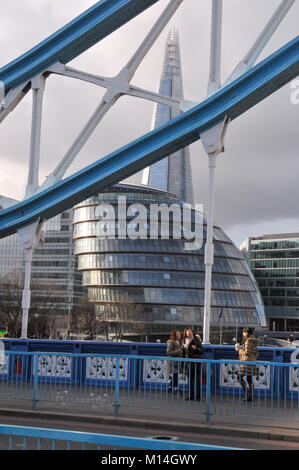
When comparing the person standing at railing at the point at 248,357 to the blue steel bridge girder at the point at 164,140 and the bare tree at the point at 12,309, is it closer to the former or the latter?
the blue steel bridge girder at the point at 164,140

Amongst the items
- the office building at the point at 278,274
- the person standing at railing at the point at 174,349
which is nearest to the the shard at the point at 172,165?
the office building at the point at 278,274

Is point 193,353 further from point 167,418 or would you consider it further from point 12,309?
point 12,309

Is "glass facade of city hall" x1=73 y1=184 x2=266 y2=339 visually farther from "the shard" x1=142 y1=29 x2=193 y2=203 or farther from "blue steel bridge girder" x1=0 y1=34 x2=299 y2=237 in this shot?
"the shard" x1=142 y1=29 x2=193 y2=203

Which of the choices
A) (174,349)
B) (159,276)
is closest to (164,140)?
(174,349)

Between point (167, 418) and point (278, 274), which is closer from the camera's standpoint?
point (167, 418)

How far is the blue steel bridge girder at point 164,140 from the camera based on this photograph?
48.0 ft

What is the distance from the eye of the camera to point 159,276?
269ft

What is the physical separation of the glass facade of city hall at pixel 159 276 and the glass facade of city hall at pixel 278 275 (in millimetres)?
44952

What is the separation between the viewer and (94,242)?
87.6m

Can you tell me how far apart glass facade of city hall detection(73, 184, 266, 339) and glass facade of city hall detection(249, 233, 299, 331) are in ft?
147

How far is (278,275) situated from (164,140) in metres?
125

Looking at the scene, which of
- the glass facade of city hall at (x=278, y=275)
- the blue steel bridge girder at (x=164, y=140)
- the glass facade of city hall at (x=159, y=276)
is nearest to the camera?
the blue steel bridge girder at (x=164, y=140)

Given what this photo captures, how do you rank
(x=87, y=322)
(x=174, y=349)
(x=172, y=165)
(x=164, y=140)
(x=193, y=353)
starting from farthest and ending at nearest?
(x=172, y=165), (x=87, y=322), (x=164, y=140), (x=174, y=349), (x=193, y=353)
